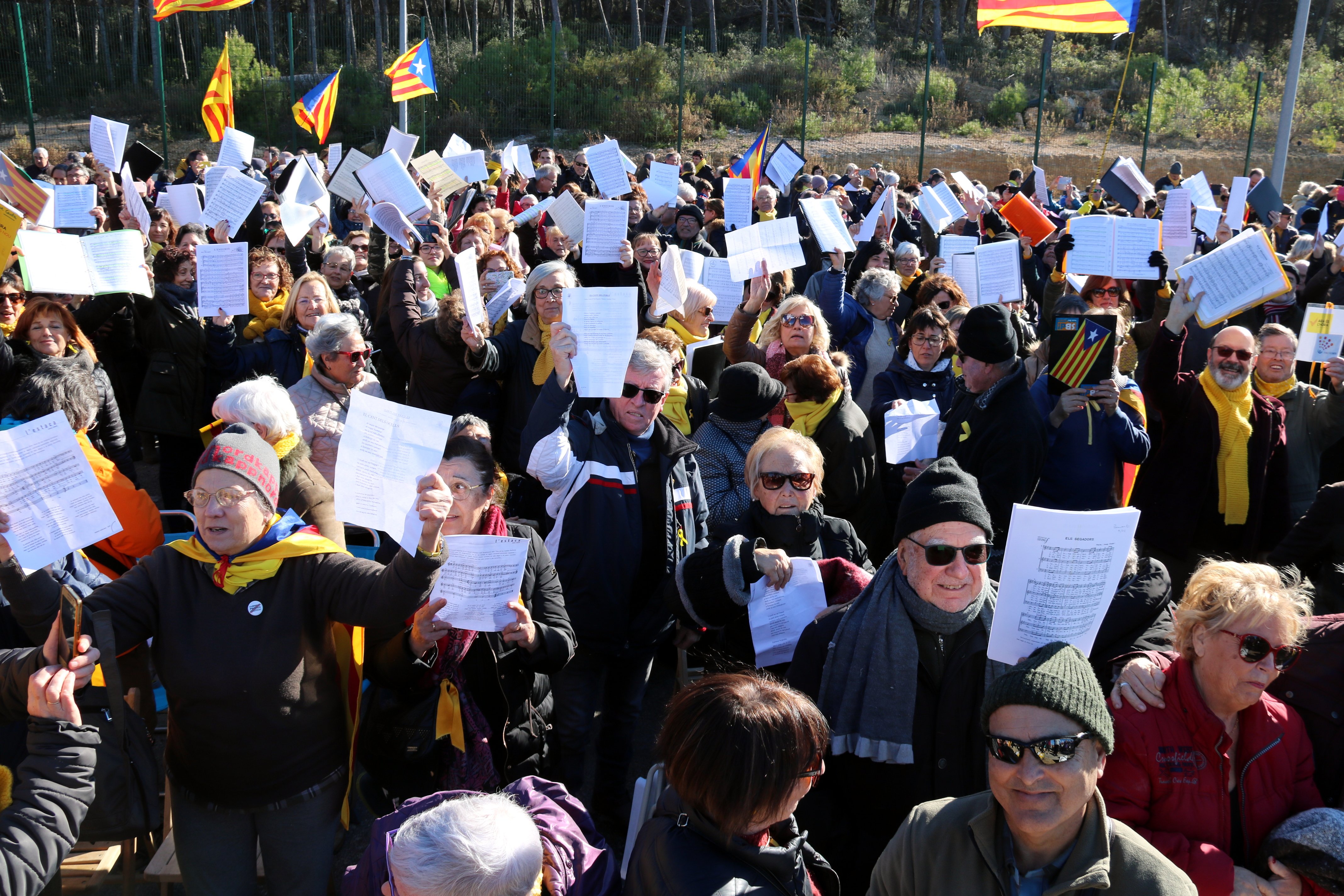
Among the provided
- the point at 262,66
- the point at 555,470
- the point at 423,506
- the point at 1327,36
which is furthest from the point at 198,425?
the point at 1327,36

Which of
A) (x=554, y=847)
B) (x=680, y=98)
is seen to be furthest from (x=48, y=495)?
(x=680, y=98)

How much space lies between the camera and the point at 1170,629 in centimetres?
297

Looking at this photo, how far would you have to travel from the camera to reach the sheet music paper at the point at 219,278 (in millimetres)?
5434

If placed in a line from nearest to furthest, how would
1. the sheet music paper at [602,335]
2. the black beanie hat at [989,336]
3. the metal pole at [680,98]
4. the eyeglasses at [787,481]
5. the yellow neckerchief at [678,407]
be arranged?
the eyeglasses at [787,481]
the sheet music paper at [602,335]
the black beanie hat at [989,336]
the yellow neckerchief at [678,407]
the metal pole at [680,98]

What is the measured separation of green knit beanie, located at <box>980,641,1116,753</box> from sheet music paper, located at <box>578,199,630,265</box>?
495cm

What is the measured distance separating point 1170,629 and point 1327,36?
1943 inches

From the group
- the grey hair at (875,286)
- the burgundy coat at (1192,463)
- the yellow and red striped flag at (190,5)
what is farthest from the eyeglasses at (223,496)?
the yellow and red striped flag at (190,5)

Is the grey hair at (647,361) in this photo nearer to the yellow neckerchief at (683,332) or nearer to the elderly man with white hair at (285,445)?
the elderly man with white hair at (285,445)

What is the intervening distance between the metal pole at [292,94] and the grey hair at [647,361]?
18.2 m

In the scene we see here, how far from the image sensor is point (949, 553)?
8.63 feet

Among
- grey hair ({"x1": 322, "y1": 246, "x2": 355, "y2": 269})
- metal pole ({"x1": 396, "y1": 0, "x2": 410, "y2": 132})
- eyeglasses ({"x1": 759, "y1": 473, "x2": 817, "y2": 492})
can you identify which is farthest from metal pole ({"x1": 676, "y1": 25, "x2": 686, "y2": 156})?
eyeglasses ({"x1": 759, "y1": 473, "x2": 817, "y2": 492})

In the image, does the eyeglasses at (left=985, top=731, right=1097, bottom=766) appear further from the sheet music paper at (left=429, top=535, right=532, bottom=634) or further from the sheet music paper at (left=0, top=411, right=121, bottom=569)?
the sheet music paper at (left=0, top=411, right=121, bottom=569)

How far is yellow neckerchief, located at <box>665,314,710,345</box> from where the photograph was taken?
19.5 ft

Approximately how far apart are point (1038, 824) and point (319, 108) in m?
13.4
